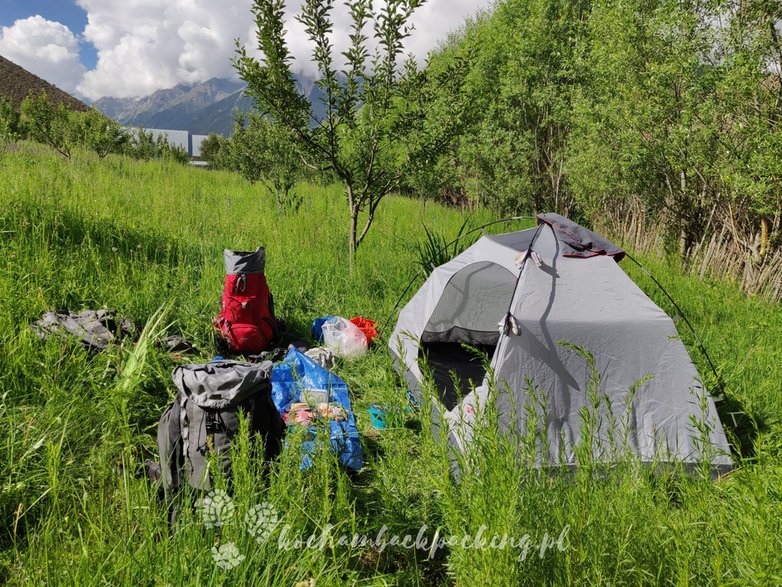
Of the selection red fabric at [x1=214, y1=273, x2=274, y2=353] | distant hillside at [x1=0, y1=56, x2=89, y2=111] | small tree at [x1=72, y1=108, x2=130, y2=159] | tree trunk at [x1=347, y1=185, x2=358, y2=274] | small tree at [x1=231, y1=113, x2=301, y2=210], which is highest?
distant hillside at [x1=0, y1=56, x2=89, y2=111]

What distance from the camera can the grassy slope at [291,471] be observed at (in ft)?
4.75

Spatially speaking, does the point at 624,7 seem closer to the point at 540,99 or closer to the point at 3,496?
the point at 540,99

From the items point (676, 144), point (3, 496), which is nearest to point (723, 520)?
point (3, 496)

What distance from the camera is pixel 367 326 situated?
4.53 metres

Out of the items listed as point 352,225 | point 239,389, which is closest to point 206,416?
point 239,389

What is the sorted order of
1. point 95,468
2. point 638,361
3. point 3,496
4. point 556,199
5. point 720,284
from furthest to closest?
point 556,199, point 720,284, point 638,361, point 95,468, point 3,496

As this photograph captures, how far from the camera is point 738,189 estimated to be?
18.0 ft

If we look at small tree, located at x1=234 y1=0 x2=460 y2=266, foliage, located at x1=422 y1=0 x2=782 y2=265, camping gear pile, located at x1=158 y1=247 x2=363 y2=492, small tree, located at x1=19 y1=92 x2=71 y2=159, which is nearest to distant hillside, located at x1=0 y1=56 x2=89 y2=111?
small tree, located at x1=19 y1=92 x2=71 y2=159

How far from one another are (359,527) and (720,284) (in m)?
6.39

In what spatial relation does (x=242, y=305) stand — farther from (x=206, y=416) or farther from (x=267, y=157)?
(x=267, y=157)

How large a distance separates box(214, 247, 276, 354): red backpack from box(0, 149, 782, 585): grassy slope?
23cm

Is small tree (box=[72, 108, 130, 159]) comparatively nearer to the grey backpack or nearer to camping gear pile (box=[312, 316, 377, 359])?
camping gear pile (box=[312, 316, 377, 359])

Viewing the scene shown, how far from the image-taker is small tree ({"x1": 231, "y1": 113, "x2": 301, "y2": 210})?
8812 mm

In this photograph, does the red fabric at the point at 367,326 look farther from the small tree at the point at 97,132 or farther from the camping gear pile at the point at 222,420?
the small tree at the point at 97,132
